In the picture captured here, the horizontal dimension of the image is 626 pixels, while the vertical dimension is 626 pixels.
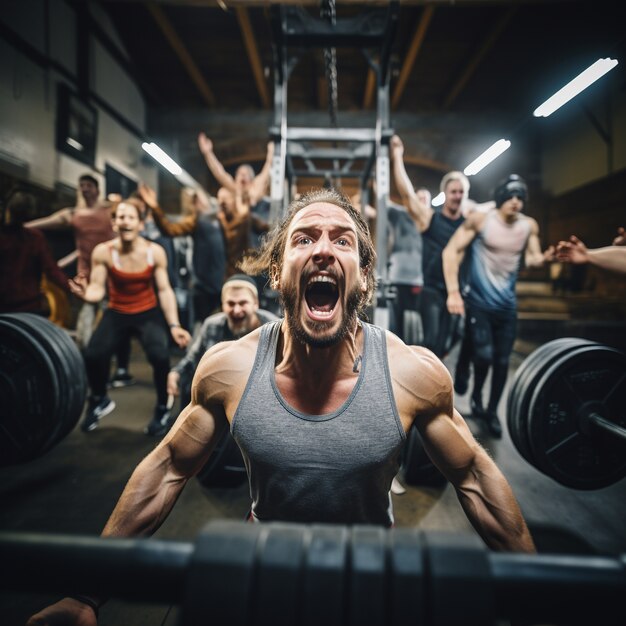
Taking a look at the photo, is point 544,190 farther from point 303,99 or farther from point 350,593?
point 350,593

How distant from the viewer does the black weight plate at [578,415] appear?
1843 mm

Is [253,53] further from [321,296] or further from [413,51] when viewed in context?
[321,296]

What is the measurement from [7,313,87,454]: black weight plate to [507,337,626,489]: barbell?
246 cm

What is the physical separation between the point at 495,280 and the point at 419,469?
1.74 meters

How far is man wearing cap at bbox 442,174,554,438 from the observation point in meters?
3.05

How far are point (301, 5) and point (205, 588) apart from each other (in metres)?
3.83

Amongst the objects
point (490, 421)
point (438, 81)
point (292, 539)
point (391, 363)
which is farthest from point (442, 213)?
point (438, 81)

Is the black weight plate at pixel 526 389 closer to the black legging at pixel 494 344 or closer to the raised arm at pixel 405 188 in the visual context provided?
the black legging at pixel 494 344

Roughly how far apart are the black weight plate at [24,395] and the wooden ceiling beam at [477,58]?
311 inches

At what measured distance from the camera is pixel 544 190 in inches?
377

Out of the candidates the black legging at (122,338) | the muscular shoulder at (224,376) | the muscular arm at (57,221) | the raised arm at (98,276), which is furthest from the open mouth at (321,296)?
the muscular arm at (57,221)

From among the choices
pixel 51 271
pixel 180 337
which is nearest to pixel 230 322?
pixel 180 337

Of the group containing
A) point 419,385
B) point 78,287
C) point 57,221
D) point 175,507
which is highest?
point 57,221

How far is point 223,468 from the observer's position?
2.10 m
